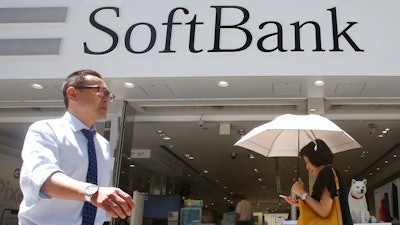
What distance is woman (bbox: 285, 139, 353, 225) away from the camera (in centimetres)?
264

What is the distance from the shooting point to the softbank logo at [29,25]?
225 inches

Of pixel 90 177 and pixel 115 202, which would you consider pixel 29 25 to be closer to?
pixel 90 177

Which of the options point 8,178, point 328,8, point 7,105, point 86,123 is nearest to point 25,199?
point 86,123

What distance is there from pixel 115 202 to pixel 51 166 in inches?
11.7

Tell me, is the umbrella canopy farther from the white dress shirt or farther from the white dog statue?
the white dress shirt

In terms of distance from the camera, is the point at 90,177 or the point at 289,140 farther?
the point at 289,140

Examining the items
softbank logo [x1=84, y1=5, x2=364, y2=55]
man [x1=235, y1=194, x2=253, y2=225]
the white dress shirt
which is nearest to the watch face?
the white dress shirt

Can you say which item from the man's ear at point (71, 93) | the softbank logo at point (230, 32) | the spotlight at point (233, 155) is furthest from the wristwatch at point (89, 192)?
the spotlight at point (233, 155)

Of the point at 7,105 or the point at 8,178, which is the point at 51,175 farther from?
the point at 8,178

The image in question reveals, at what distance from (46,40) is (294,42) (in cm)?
330

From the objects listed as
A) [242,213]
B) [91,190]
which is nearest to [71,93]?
[91,190]

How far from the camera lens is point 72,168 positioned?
60.4 inches

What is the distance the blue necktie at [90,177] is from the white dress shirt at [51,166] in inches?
0.7

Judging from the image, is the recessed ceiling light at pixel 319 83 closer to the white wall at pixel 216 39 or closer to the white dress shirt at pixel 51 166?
the white wall at pixel 216 39
